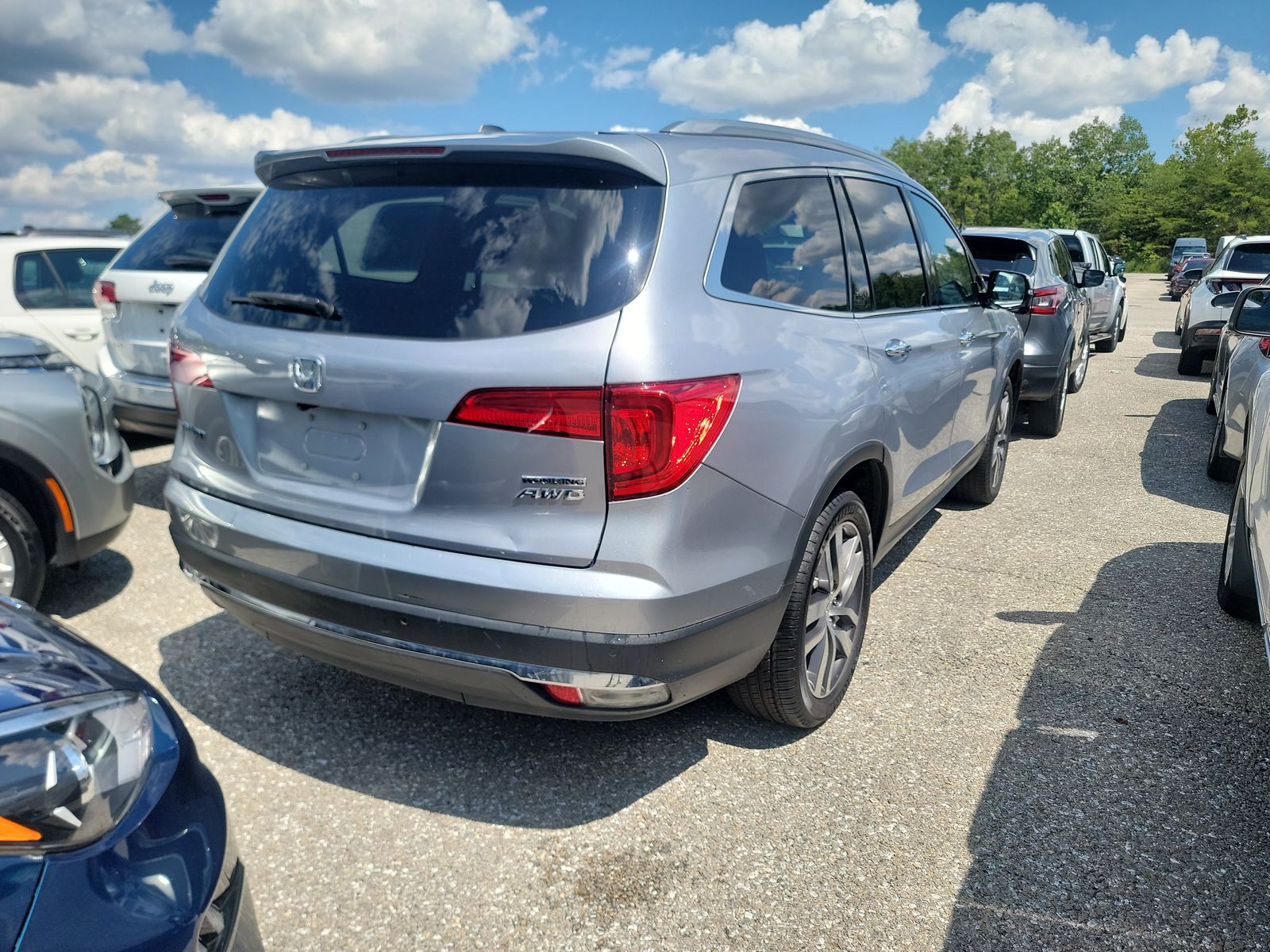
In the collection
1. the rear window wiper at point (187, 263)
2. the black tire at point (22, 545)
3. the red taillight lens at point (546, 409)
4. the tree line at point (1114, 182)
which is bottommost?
the black tire at point (22, 545)

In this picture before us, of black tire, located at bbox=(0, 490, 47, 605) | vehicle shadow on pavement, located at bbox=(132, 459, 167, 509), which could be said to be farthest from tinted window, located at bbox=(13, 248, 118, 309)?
black tire, located at bbox=(0, 490, 47, 605)

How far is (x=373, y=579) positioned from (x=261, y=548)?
43 centimetres

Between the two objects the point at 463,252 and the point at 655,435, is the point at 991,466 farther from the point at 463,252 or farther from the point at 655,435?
the point at 463,252

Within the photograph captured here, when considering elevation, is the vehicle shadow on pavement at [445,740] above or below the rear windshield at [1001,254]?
below

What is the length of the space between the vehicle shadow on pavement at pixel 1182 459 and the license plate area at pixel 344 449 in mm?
5373

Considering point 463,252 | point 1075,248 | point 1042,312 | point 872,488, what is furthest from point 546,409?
point 1075,248

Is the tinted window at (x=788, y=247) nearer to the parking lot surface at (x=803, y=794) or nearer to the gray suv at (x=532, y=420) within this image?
the gray suv at (x=532, y=420)

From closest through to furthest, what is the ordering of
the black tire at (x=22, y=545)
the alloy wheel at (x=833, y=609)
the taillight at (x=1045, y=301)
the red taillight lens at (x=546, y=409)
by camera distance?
1. the red taillight lens at (x=546, y=409)
2. the alloy wheel at (x=833, y=609)
3. the black tire at (x=22, y=545)
4. the taillight at (x=1045, y=301)

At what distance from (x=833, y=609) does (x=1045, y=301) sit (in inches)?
217

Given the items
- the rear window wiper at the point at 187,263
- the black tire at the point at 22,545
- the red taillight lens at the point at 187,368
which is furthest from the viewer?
the rear window wiper at the point at 187,263

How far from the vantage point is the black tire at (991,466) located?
5559 mm

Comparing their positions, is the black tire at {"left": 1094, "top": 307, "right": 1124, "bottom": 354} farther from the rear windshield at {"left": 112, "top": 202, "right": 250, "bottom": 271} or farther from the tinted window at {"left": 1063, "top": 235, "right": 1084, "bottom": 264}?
the rear windshield at {"left": 112, "top": 202, "right": 250, "bottom": 271}

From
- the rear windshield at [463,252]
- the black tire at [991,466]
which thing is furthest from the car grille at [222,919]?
the black tire at [991,466]

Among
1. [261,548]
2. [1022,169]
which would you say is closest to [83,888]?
[261,548]
